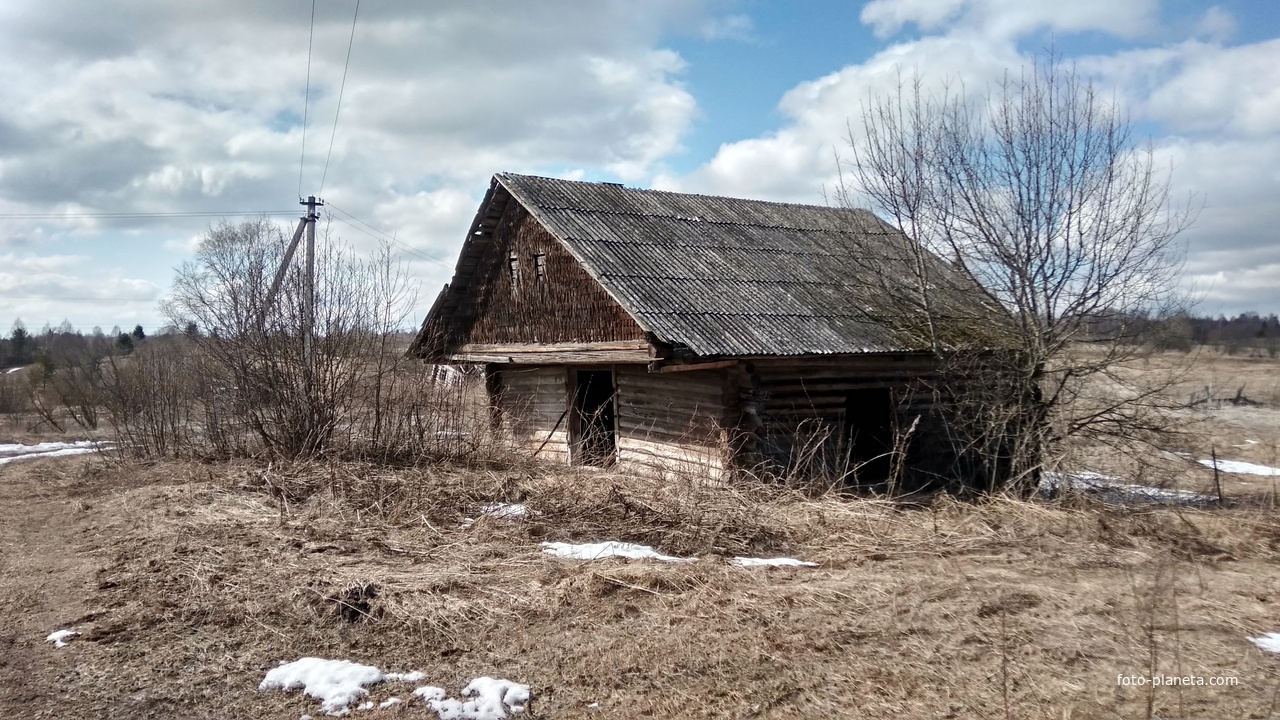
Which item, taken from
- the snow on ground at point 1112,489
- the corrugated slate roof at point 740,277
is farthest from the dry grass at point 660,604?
the corrugated slate roof at point 740,277

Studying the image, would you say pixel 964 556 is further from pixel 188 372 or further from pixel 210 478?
pixel 188 372

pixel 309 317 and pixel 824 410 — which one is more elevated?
pixel 309 317

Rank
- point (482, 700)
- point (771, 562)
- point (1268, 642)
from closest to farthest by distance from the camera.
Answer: point (482, 700)
point (1268, 642)
point (771, 562)

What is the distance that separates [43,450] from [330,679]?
17.6 meters

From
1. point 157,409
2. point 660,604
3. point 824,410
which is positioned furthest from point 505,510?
point 157,409

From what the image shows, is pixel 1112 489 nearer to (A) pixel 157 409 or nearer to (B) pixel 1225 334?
(A) pixel 157 409

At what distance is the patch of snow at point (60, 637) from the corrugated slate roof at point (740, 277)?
655 centimetres

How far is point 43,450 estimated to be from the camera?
18344 millimetres

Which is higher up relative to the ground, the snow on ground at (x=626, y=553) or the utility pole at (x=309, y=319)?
the utility pole at (x=309, y=319)

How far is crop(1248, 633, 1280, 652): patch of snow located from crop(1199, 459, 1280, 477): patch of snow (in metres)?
12.0

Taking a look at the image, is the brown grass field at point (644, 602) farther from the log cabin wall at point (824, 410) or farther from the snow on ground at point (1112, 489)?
the log cabin wall at point (824, 410)

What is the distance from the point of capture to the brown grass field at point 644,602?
4.56 metres

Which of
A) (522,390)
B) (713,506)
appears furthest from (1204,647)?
(522,390)

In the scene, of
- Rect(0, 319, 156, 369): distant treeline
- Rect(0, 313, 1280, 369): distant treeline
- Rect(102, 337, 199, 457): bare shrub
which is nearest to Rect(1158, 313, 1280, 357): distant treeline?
Rect(0, 313, 1280, 369): distant treeline
